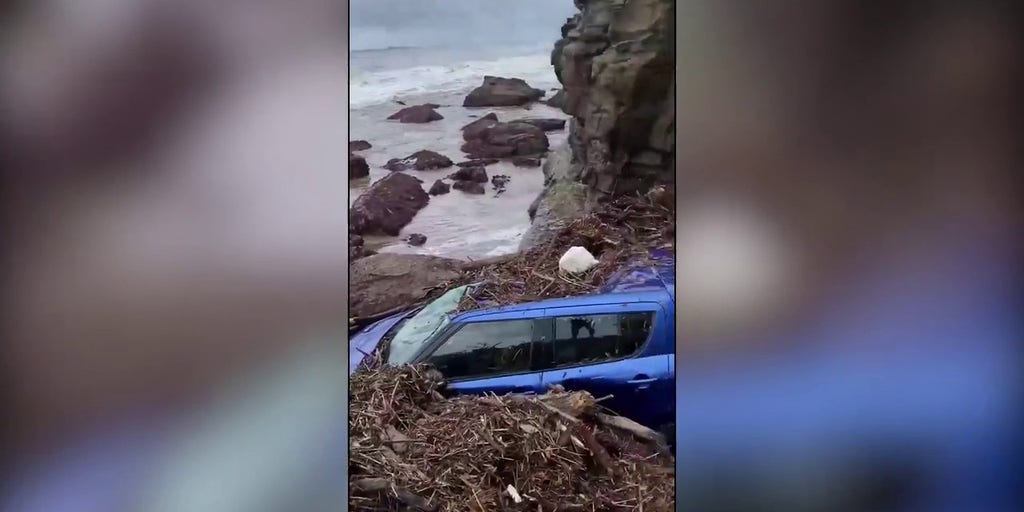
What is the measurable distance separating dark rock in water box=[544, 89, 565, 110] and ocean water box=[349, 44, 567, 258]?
16 millimetres

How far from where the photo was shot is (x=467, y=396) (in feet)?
6.10

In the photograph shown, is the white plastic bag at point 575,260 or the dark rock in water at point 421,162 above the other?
the dark rock in water at point 421,162

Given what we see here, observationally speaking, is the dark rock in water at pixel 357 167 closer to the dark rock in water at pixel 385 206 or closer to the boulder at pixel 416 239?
the dark rock in water at pixel 385 206

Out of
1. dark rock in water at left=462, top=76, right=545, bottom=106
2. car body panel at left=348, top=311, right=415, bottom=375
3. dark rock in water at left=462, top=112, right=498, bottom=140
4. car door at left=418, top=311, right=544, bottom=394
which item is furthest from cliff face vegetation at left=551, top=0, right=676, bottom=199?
car body panel at left=348, top=311, right=415, bottom=375

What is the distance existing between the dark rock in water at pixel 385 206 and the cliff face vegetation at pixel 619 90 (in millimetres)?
486

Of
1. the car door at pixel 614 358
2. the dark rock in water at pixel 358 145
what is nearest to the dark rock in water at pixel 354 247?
the dark rock in water at pixel 358 145

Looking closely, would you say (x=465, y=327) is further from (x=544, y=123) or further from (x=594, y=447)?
(x=544, y=123)

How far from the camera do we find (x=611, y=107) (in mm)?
1900

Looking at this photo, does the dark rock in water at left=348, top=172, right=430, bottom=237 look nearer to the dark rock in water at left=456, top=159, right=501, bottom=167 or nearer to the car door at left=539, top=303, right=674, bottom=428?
the dark rock in water at left=456, top=159, right=501, bottom=167

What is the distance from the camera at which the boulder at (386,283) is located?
186 centimetres

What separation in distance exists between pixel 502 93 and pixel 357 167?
0.46m
